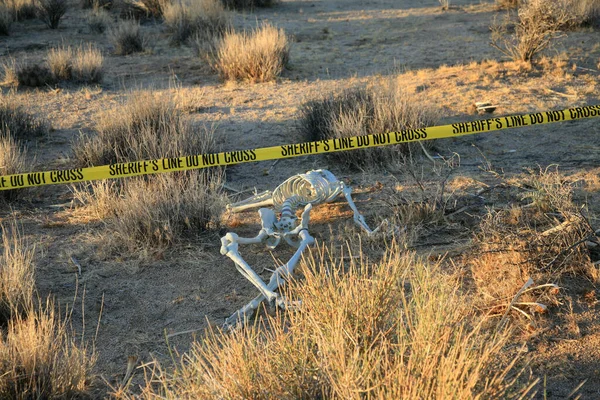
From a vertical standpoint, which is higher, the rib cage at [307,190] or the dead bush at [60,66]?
the dead bush at [60,66]

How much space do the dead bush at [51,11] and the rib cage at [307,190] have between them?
11.6 meters

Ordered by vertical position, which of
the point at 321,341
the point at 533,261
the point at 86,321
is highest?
the point at 321,341

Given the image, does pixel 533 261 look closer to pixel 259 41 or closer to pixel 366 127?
pixel 366 127

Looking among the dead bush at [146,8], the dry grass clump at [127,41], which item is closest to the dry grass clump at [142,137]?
the dry grass clump at [127,41]

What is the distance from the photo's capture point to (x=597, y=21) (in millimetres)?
12703

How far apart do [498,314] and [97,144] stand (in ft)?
15.7

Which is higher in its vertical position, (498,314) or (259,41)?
(259,41)

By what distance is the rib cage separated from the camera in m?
5.63

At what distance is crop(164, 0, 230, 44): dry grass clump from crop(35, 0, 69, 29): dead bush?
263cm

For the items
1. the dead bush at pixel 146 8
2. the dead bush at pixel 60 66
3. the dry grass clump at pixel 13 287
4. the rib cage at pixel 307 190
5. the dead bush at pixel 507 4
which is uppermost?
the dead bush at pixel 507 4

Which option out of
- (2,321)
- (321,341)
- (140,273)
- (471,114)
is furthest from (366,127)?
(321,341)

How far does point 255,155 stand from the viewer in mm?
6031

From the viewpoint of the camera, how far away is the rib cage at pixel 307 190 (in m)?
5.63

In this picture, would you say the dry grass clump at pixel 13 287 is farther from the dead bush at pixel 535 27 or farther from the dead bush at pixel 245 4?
the dead bush at pixel 245 4
